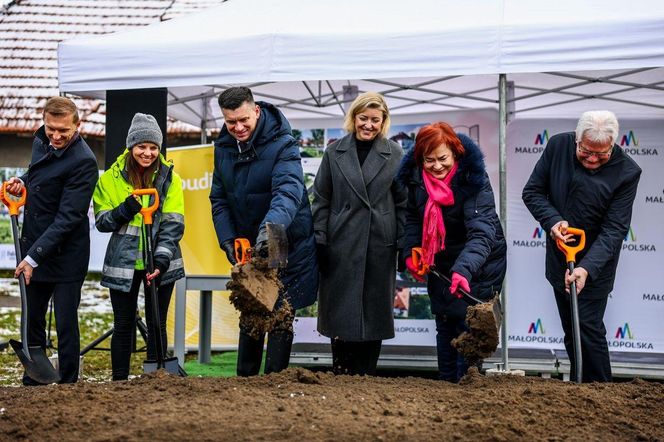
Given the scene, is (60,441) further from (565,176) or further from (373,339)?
(565,176)

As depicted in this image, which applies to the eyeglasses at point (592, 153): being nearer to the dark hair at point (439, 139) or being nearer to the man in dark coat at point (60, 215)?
the dark hair at point (439, 139)

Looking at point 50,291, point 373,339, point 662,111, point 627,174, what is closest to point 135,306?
point 50,291

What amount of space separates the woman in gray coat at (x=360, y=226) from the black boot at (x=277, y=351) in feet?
1.05

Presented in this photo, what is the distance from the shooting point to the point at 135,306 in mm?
5086

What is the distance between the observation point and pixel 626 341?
6238 mm

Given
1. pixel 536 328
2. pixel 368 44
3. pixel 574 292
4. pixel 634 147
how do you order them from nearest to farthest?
→ 1. pixel 574 292
2. pixel 368 44
3. pixel 634 147
4. pixel 536 328

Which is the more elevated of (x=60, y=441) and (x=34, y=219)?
(x=34, y=219)

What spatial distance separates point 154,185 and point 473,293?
181cm

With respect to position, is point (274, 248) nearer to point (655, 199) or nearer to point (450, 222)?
point (450, 222)

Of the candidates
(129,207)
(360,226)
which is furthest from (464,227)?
(129,207)

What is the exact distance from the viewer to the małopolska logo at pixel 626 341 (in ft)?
20.4

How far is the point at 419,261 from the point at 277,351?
85 cm

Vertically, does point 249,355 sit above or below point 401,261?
below

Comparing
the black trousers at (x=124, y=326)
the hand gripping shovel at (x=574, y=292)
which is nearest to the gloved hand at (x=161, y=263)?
the black trousers at (x=124, y=326)
